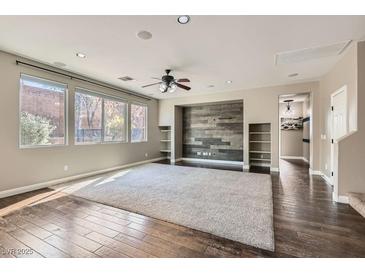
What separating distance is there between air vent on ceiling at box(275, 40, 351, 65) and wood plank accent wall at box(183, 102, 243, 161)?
338 centimetres

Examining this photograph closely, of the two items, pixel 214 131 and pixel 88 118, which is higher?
pixel 88 118

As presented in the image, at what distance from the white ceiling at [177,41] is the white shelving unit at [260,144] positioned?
2287mm

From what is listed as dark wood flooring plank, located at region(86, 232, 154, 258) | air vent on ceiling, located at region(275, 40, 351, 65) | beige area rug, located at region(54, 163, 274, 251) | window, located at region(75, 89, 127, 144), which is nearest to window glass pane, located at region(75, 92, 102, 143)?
window, located at region(75, 89, 127, 144)

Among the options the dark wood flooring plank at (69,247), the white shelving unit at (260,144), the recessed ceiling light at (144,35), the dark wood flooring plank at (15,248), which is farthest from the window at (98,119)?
the white shelving unit at (260,144)

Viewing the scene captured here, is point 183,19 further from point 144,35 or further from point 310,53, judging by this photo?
point 310,53

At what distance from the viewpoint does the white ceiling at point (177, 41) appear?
2414 mm

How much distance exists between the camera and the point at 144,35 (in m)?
2.78

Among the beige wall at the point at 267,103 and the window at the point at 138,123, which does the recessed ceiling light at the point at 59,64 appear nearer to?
the window at the point at 138,123

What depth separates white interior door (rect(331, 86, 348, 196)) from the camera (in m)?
3.47

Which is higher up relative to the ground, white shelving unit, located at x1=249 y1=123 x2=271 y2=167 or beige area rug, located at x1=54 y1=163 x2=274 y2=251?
white shelving unit, located at x1=249 y1=123 x2=271 y2=167

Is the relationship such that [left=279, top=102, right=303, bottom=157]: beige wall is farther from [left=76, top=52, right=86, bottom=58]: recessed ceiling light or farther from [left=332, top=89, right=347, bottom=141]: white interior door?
[left=76, top=52, right=86, bottom=58]: recessed ceiling light

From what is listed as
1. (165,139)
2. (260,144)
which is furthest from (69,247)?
(165,139)

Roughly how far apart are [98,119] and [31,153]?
6.40 feet

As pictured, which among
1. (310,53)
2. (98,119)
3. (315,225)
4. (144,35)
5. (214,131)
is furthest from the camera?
(214,131)
